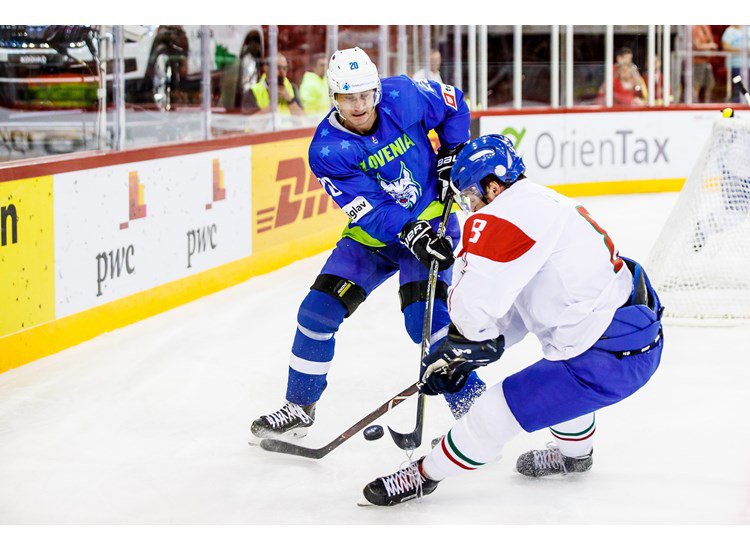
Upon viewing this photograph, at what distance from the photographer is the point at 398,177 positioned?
3119mm

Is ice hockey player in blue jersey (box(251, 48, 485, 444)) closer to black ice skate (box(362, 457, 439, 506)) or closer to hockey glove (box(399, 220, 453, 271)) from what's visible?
hockey glove (box(399, 220, 453, 271))

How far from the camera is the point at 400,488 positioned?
2.66 metres

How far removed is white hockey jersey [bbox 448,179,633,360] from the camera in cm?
238

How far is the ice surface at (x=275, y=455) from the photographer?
269 cm

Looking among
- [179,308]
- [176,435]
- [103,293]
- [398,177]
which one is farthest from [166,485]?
[179,308]

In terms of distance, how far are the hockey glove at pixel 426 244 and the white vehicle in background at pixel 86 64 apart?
2.59m

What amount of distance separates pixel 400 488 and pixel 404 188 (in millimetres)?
885

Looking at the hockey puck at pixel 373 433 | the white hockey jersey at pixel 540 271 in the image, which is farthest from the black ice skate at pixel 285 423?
the white hockey jersey at pixel 540 271

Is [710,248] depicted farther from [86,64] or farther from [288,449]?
[86,64]

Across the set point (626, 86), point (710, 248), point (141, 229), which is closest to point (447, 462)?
point (141, 229)

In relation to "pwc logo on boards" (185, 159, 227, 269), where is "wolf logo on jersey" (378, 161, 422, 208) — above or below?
above

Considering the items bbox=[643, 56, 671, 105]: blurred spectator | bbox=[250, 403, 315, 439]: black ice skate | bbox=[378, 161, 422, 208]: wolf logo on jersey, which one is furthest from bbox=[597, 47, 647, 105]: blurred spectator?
bbox=[250, 403, 315, 439]: black ice skate

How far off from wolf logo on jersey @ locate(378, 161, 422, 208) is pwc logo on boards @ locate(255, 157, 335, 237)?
2899 mm

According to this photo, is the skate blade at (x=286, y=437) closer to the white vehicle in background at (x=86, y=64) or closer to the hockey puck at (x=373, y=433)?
the hockey puck at (x=373, y=433)
